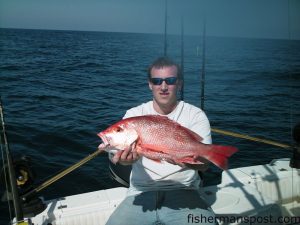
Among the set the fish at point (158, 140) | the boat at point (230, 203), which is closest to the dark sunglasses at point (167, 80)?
the fish at point (158, 140)

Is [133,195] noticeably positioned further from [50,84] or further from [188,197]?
[50,84]

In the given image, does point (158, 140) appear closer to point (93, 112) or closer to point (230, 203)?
point (230, 203)

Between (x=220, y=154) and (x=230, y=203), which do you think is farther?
(x=230, y=203)

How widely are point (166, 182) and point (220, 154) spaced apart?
3.09 ft

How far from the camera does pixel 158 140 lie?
9.12 feet

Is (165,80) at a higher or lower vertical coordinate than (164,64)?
lower

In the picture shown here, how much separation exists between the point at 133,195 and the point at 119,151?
0.89 metres

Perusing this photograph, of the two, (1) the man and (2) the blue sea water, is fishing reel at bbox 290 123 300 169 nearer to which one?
(2) the blue sea water

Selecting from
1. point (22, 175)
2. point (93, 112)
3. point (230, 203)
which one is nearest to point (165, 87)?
point (230, 203)

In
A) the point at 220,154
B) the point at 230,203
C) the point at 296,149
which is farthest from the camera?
the point at 296,149

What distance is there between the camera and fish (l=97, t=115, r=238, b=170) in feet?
9.10

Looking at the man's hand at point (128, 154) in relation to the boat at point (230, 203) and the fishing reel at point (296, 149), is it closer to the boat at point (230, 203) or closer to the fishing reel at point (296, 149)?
the boat at point (230, 203)

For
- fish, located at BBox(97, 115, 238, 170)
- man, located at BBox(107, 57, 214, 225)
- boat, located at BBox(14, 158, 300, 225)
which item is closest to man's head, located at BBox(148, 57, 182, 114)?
man, located at BBox(107, 57, 214, 225)

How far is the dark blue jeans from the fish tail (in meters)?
0.84
